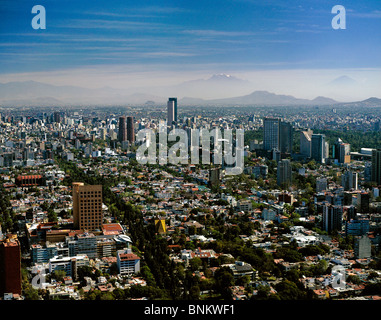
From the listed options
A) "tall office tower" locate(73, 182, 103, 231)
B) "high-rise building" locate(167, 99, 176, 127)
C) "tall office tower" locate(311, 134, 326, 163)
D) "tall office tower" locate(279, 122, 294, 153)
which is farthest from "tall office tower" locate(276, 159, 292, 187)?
"tall office tower" locate(73, 182, 103, 231)

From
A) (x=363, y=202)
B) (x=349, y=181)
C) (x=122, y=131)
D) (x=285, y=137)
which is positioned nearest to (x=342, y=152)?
(x=285, y=137)

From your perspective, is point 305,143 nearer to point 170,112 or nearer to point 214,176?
point 214,176

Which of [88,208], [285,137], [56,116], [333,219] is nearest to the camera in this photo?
[88,208]

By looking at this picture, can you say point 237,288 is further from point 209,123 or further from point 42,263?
point 209,123

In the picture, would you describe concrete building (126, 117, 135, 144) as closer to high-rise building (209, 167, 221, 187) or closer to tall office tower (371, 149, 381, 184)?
high-rise building (209, 167, 221, 187)
